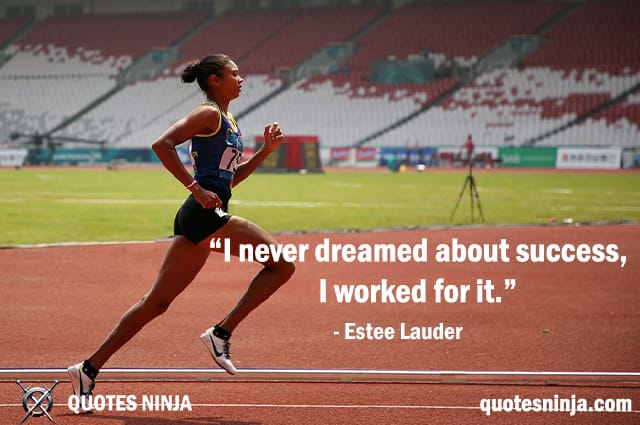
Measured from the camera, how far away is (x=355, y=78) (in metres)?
63.0

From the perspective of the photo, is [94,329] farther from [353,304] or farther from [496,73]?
[496,73]

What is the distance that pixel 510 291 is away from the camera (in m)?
11.0

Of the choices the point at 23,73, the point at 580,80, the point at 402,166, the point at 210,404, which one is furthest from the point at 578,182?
the point at 23,73

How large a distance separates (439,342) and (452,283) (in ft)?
11.8

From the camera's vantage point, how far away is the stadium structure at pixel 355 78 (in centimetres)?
5394

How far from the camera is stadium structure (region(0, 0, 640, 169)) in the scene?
177ft

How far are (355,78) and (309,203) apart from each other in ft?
125

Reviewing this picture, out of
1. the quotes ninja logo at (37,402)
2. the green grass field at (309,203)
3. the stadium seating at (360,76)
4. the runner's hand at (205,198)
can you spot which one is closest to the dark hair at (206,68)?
the runner's hand at (205,198)

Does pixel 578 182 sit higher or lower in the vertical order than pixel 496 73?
lower

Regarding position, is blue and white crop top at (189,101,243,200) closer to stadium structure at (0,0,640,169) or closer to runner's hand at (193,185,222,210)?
runner's hand at (193,185,222,210)

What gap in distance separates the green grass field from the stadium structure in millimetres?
13930

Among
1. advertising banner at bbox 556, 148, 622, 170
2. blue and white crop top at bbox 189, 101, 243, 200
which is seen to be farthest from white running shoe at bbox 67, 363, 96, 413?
advertising banner at bbox 556, 148, 622, 170

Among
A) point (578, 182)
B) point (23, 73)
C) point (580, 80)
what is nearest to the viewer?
point (578, 182)

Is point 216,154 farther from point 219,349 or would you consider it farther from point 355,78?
point 355,78
